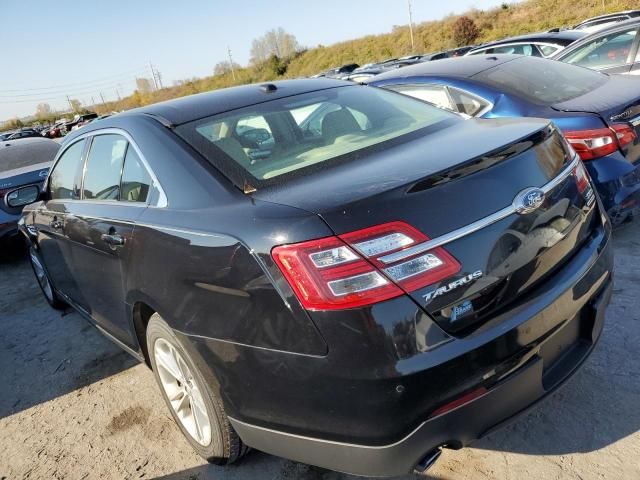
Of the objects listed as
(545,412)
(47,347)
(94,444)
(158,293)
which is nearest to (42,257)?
(47,347)

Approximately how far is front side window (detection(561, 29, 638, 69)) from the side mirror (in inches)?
242

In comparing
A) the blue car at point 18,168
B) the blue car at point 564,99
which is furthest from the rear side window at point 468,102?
the blue car at point 18,168

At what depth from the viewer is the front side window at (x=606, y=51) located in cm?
608

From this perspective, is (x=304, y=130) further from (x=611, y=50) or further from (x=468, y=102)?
(x=611, y=50)

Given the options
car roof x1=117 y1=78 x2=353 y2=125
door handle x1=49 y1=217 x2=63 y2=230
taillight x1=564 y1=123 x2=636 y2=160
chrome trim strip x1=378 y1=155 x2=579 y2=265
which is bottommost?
taillight x1=564 y1=123 x2=636 y2=160

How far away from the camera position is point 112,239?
2.54 meters

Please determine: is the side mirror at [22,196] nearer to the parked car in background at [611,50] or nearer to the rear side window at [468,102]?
the rear side window at [468,102]

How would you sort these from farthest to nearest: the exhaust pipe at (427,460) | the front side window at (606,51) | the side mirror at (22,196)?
the front side window at (606,51)
the side mirror at (22,196)
the exhaust pipe at (427,460)

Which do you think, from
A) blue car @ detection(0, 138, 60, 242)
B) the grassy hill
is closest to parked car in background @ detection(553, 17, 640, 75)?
blue car @ detection(0, 138, 60, 242)

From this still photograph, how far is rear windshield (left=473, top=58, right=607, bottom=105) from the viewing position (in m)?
3.98

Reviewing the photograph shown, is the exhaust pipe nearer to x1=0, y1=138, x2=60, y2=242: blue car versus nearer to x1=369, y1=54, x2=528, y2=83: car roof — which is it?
x1=369, y1=54, x2=528, y2=83: car roof

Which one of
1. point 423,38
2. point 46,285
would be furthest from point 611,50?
point 423,38

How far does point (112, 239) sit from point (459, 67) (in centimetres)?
337

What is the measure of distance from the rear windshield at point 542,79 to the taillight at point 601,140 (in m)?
0.49
